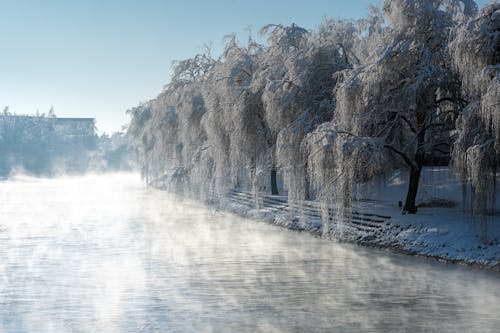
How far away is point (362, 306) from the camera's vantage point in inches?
503

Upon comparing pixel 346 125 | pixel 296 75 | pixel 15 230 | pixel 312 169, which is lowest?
pixel 15 230

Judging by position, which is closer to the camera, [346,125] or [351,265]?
[351,265]

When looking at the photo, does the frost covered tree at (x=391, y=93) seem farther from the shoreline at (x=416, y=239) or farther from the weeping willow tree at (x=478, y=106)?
the weeping willow tree at (x=478, y=106)

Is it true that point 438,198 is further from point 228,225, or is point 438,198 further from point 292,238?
point 228,225

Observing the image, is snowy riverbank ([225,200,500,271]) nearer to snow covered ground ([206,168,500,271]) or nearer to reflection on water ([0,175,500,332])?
snow covered ground ([206,168,500,271])

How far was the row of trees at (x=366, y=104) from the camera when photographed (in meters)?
17.3

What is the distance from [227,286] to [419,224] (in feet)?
26.7

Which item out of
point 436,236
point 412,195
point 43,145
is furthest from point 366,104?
point 43,145

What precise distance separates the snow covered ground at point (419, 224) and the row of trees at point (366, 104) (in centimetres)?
107

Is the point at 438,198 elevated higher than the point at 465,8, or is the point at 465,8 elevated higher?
the point at 465,8

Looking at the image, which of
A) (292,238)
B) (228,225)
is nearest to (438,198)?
(292,238)

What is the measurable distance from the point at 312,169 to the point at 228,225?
9047 mm

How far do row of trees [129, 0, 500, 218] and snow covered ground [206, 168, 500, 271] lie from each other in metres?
1.07

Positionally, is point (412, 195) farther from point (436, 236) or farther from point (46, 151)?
point (46, 151)
